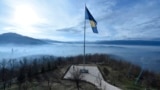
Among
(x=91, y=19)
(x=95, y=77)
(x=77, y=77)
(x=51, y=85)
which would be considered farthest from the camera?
(x=95, y=77)

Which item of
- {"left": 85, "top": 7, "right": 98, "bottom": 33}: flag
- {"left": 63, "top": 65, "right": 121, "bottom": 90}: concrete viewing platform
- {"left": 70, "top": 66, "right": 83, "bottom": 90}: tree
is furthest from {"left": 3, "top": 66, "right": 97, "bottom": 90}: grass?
{"left": 85, "top": 7, "right": 98, "bottom": 33}: flag

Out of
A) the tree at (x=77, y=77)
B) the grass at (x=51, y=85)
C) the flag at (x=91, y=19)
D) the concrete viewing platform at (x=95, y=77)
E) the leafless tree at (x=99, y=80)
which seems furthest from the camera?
the flag at (x=91, y=19)

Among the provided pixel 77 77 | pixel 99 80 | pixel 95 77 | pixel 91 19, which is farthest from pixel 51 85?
pixel 91 19

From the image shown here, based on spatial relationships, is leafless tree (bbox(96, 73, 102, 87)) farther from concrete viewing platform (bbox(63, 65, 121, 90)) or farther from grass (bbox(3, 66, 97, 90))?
grass (bbox(3, 66, 97, 90))

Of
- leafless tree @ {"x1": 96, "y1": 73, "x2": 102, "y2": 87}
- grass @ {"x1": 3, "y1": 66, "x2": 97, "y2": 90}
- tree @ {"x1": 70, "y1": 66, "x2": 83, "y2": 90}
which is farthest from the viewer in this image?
tree @ {"x1": 70, "y1": 66, "x2": 83, "y2": 90}

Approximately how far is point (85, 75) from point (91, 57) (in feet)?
39.1

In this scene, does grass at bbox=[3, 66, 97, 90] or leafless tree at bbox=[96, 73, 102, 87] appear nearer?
grass at bbox=[3, 66, 97, 90]

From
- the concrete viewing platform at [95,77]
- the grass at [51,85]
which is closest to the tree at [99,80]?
the concrete viewing platform at [95,77]

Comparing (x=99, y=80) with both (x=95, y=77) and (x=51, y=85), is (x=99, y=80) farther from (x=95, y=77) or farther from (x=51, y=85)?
(x=51, y=85)

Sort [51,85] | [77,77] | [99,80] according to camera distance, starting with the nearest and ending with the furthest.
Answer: [51,85]
[77,77]
[99,80]

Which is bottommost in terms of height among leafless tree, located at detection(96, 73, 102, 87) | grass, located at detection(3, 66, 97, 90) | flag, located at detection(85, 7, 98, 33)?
grass, located at detection(3, 66, 97, 90)

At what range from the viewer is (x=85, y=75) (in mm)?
22688

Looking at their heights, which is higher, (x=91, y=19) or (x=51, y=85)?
(x=91, y=19)

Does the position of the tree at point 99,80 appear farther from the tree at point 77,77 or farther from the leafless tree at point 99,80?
the tree at point 77,77
